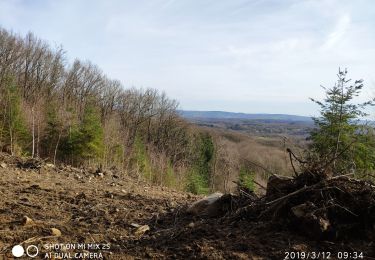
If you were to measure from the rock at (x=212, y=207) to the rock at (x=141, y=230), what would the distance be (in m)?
0.82

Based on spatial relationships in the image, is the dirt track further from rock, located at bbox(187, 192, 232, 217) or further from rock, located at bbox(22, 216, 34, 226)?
rock, located at bbox(187, 192, 232, 217)

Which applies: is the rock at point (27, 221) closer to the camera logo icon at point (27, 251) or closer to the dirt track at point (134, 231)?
the dirt track at point (134, 231)

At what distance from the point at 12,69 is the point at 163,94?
76.9 ft

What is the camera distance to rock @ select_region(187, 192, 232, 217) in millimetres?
5121

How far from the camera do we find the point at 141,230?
454cm

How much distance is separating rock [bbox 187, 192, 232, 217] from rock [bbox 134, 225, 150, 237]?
0.82 metres

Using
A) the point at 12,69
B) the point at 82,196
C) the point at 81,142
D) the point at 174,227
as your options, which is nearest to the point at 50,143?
the point at 81,142

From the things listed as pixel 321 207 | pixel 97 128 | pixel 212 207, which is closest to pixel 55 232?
pixel 212 207

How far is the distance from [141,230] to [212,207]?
1.11m

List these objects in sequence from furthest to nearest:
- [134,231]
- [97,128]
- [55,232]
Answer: [97,128] → [134,231] → [55,232]

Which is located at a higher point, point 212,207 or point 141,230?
point 212,207

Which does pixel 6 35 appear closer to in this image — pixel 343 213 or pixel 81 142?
pixel 81 142

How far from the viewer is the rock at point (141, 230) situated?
4446 mm

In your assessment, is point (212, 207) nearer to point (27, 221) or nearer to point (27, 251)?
point (27, 221)
